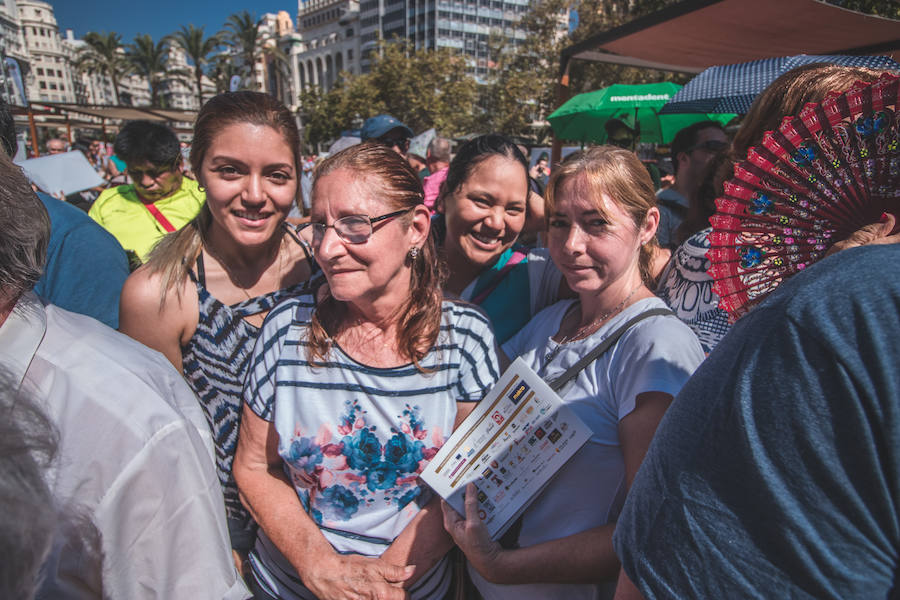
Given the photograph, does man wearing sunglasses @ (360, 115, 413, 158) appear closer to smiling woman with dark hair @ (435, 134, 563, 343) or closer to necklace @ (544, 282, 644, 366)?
smiling woman with dark hair @ (435, 134, 563, 343)

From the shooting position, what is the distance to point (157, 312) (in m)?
1.77

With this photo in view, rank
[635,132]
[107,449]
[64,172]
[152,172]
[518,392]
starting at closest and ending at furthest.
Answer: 1. [107,449]
2. [518,392]
3. [152,172]
4. [64,172]
5. [635,132]

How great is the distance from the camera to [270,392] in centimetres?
168

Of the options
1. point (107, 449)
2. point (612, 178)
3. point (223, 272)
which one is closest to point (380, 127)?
point (223, 272)

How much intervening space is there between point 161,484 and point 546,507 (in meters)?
1.11

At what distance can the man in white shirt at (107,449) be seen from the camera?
91 cm

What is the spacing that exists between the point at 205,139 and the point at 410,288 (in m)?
1.01

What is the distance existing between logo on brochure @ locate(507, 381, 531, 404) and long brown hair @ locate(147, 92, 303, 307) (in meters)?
A: 1.32

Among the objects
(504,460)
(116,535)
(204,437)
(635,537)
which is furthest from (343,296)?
(635,537)

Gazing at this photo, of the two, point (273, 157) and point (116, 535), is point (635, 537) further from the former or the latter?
point (273, 157)

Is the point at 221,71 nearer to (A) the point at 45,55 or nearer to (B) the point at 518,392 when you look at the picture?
(B) the point at 518,392

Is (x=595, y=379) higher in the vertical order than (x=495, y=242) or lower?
lower

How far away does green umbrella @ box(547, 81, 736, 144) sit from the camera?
638 centimetres

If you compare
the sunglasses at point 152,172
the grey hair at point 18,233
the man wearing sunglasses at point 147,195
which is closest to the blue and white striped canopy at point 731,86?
the man wearing sunglasses at point 147,195
